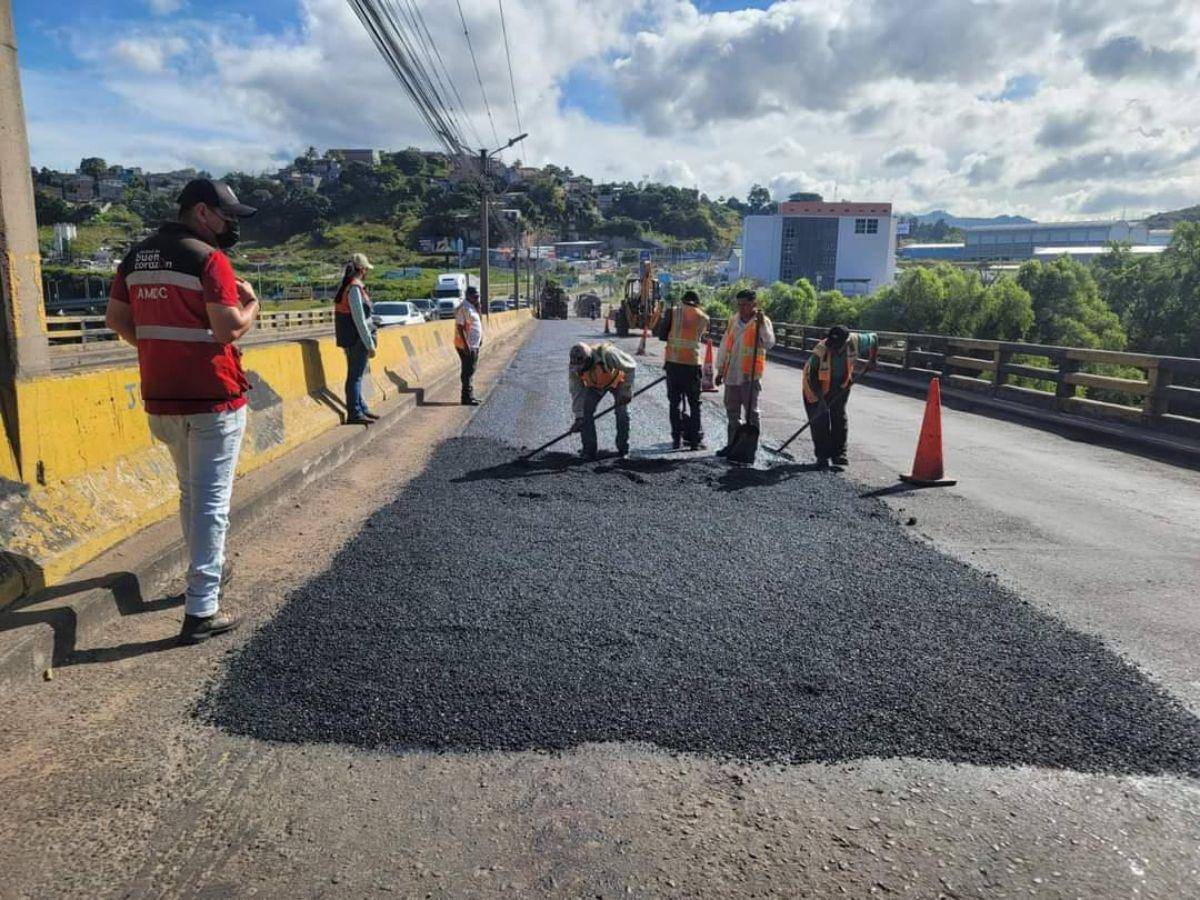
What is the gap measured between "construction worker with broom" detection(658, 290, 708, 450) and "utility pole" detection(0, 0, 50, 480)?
220 inches

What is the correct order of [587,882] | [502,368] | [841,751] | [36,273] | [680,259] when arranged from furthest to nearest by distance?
[680,259]
[502,368]
[36,273]
[841,751]
[587,882]

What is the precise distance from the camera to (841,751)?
2.75 m

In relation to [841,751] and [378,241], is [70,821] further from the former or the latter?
[378,241]

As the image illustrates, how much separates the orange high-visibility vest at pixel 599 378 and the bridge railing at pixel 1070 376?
6803mm

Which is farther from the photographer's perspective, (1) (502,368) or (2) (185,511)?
(1) (502,368)

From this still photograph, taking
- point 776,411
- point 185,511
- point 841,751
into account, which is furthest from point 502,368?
point 841,751

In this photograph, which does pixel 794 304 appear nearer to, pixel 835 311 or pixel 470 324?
pixel 835 311

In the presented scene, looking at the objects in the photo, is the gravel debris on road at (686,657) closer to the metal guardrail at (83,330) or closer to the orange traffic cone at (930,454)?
the orange traffic cone at (930,454)

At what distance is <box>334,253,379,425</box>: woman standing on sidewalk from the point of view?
8.12 metres

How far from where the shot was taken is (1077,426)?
35.0ft

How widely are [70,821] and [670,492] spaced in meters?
4.69

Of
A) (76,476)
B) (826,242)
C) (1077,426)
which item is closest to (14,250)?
(76,476)

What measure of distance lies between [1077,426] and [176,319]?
1106cm

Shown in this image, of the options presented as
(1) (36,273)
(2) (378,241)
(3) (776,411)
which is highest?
(2) (378,241)
